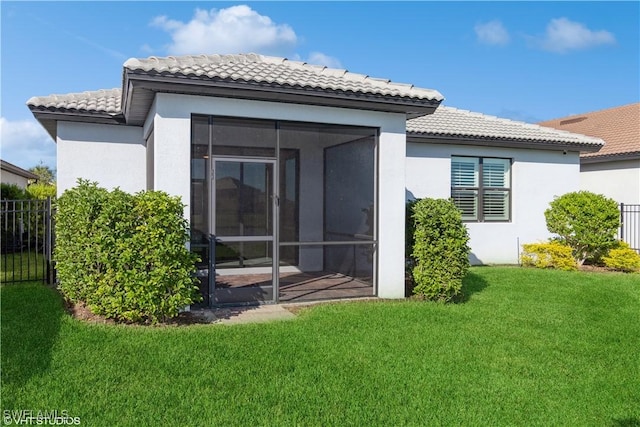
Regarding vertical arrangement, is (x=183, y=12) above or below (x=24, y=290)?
above

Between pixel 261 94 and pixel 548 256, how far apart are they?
987 cm

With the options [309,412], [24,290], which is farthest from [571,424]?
[24,290]

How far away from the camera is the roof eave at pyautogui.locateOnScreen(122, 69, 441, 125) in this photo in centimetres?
714

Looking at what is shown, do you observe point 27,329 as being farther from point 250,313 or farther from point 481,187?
point 481,187

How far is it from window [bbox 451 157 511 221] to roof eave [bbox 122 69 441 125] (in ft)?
16.6

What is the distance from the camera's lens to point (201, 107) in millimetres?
7625

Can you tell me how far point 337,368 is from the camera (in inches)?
201

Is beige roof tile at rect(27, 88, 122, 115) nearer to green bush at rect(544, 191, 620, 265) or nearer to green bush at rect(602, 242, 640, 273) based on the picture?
green bush at rect(544, 191, 620, 265)

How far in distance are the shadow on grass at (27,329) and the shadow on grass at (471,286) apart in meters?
6.75

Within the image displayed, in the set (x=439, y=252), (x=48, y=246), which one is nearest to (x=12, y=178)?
(x=48, y=246)

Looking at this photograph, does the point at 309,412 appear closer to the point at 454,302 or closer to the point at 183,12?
the point at 454,302

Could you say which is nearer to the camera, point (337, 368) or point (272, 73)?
point (337, 368)

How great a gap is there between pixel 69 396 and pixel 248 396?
1595mm

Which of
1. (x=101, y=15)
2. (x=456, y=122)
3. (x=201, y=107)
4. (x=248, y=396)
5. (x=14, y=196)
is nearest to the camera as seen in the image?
(x=248, y=396)
